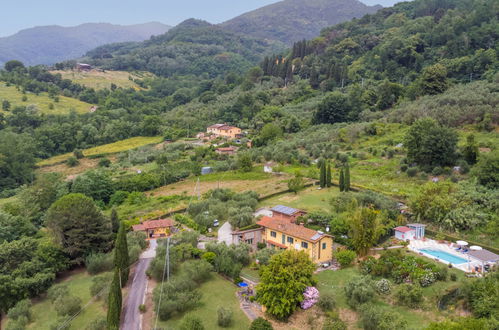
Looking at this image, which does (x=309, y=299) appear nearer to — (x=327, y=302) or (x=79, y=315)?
(x=327, y=302)

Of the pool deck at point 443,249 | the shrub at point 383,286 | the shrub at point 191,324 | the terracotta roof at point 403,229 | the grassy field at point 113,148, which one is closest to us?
the shrub at point 191,324

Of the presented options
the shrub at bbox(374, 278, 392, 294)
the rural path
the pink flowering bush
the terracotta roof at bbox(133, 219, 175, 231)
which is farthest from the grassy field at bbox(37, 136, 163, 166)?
the shrub at bbox(374, 278, 392, 294)

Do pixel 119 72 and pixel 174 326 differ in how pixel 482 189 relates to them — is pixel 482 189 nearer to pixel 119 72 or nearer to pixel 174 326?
pixel 174 326

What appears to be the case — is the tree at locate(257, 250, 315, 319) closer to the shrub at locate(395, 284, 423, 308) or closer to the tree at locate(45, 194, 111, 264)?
the shrub at locate(395, 284, 423, 308)

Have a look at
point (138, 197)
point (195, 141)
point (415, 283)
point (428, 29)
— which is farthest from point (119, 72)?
point (415, 283)

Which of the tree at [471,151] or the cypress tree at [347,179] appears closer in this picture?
the cypress tree at [347,179]

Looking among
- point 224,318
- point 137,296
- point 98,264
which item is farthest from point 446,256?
point 98,264

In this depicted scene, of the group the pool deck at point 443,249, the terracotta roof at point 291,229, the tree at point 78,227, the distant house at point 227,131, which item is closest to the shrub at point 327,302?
the terracotta roof at point 291,229

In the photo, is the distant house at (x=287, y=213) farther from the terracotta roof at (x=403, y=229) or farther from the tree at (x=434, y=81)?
the tree at (x=434, y=81)
